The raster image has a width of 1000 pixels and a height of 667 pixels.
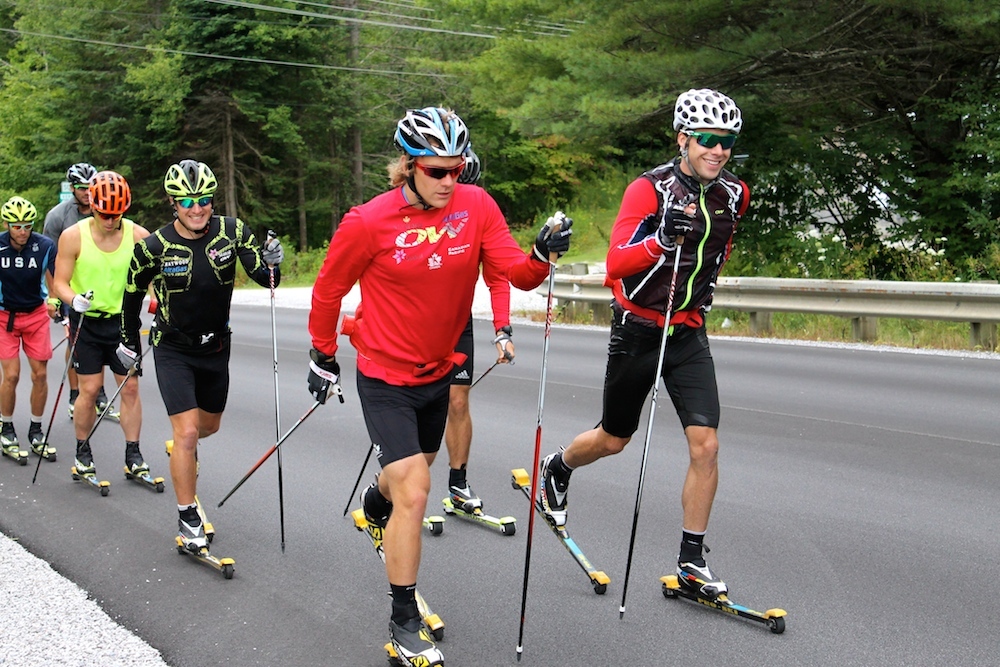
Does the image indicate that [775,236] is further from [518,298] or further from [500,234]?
[500,234]

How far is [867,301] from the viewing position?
14297 mm

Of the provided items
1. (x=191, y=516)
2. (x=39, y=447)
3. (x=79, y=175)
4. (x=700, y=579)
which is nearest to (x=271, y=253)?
(x=191, y=516)

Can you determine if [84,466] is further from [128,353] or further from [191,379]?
[191,379]

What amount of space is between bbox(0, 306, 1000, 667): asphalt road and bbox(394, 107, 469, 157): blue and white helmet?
2087 mm

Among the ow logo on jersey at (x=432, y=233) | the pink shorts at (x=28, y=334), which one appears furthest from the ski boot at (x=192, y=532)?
the pink shorts at (x=28, y=334)

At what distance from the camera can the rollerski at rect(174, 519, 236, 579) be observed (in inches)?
233

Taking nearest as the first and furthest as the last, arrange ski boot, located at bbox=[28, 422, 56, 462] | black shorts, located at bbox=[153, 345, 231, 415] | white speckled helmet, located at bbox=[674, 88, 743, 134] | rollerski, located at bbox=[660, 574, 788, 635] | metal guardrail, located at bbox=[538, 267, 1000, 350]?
rollerski, located at bbox=[660, 574, 788, 635] → white speckled helmet, located at bbox=[674, 88, 743, 134] → black shorts, located at bbox=[153, 345, 231, 415] → ski boot, located at bbox=[28, 422, 56, 462] → metal guardrail, located at bbox=[538, 267, 1000, 350]

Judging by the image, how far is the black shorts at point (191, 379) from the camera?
640cm

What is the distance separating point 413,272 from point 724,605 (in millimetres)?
2023

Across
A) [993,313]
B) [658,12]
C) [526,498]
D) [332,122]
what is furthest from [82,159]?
[526,498]

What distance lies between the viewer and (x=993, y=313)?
1327 cm

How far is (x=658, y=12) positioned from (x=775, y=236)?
4611 millimetres

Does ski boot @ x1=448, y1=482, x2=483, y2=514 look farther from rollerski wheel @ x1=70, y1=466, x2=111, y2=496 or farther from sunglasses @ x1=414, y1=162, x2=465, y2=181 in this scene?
sunglasses @ x1=414, y1=162, x2=465, y2=181

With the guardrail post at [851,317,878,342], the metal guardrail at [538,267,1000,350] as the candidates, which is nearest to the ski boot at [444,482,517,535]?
the metal guardrail at [538,267,1000,350]
